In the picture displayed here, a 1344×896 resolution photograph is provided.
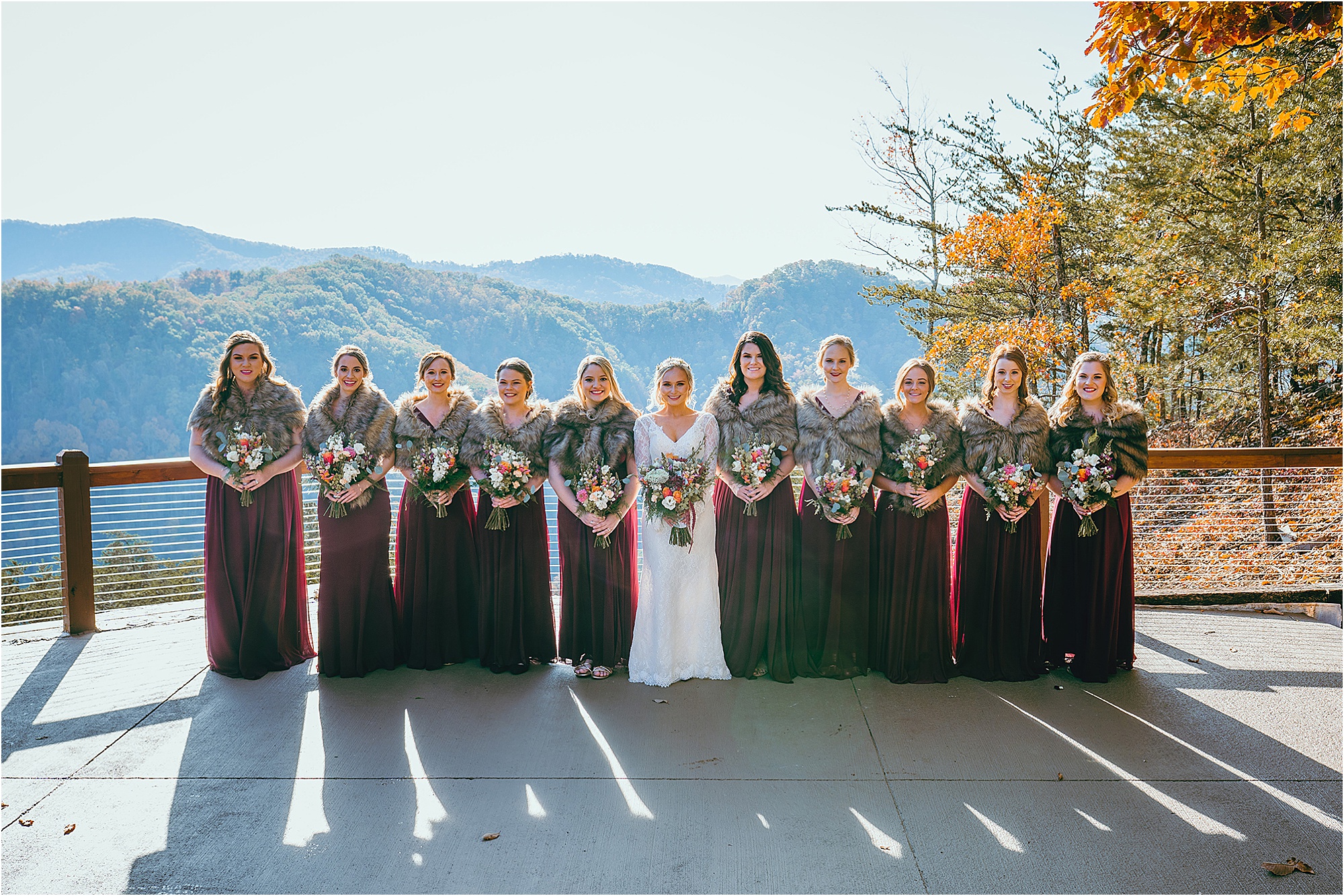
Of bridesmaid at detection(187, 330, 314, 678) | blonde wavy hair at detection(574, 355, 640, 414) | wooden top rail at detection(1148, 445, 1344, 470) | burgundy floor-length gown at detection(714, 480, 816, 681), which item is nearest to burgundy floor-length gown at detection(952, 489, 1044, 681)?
burgundy floor-length gown at detection(714, 480, 816, 681)

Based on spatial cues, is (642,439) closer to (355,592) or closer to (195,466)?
(355,592)

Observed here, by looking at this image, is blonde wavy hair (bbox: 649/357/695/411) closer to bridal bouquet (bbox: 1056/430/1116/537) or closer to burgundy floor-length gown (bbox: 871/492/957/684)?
burgundy floor-length gown (bbox: 871/492/957/684)

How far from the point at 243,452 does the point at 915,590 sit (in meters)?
4.43

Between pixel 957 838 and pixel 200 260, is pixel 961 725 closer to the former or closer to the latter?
pixel 957 838

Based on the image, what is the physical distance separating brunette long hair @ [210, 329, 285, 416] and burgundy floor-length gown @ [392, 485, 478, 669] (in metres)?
1.33

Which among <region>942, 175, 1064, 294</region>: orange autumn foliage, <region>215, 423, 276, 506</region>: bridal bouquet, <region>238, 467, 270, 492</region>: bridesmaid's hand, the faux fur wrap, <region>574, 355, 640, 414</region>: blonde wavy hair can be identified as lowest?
<region>238, 467, 270, 492</region>: bridesmaid's hand

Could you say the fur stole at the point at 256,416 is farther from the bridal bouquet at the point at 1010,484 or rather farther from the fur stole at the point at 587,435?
the bridal bouquet at the point at 1010,484

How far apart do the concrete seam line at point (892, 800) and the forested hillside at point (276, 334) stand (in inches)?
1279

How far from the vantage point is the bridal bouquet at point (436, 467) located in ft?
16.4

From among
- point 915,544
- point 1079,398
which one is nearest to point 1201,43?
point 1079,398

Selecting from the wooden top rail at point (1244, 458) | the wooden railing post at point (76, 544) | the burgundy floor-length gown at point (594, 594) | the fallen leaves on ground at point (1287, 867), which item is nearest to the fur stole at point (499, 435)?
the burgundy floor-length gown at point (594, 594)

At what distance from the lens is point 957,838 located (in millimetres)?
3422

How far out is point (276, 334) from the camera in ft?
140

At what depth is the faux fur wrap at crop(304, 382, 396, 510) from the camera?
5113 mm
